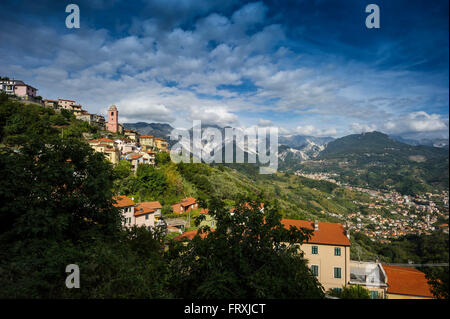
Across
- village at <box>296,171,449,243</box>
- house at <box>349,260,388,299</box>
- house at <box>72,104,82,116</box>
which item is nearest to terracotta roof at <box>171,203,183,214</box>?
village at <box>296,171,449,243</box>

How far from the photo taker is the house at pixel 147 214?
24.4 meters

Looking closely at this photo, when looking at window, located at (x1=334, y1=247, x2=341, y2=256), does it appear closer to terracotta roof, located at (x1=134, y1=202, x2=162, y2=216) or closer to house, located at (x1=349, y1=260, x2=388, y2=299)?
house, located at (x1=349, y1=260, x2=388, y2=299)

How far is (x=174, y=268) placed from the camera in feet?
16.6

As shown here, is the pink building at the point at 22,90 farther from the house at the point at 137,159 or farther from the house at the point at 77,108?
the house at the point at 137,159

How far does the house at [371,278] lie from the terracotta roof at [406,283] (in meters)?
0.66

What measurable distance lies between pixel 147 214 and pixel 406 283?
27.4m

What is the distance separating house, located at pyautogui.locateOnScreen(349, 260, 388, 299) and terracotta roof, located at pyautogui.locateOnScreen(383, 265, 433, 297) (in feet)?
2.16

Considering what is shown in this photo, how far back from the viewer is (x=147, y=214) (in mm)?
25422

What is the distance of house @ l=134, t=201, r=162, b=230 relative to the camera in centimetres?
2436

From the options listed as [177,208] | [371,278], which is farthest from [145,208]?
[371,278]

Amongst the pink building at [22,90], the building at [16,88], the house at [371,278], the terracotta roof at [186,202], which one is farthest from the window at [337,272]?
the pink building at [22,90]

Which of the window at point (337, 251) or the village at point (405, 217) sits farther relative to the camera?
the village at point (405, 217)
